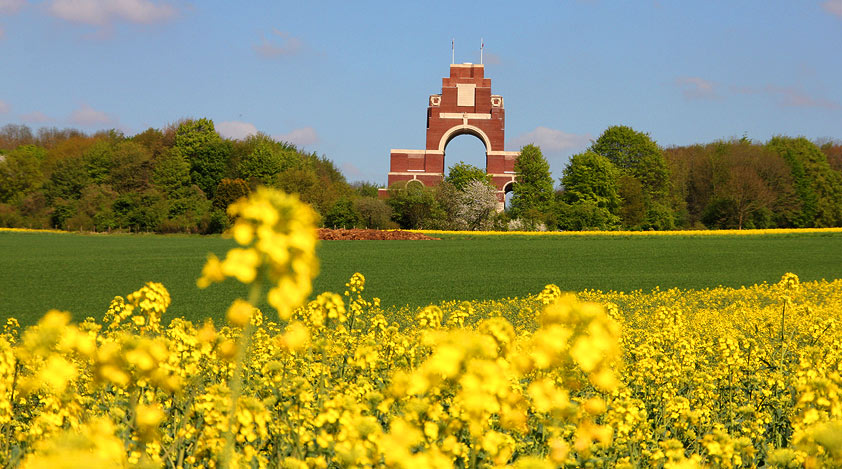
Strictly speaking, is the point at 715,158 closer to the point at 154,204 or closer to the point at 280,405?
the point at 154,204

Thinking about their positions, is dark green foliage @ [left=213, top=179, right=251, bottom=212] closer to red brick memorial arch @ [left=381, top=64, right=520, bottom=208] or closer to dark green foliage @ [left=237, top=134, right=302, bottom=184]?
dark green foliage @ [left=237, top=134, right=302, bottom=184]

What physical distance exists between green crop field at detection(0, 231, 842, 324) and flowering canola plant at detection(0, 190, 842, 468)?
426 inches

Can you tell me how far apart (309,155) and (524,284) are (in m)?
61.4

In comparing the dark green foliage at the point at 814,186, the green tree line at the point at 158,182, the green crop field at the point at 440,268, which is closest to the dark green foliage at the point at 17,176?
the green tree line at the point at 158,182

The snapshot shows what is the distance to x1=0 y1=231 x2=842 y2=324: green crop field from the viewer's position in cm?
1881

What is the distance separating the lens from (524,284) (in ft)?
72.3

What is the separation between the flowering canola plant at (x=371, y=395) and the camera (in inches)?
76.0

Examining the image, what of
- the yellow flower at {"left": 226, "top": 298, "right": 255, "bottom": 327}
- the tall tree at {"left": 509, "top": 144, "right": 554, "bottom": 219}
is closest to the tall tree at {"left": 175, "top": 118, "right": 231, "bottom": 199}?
the tall tree at {"left": 509, "top": 144, "right": 554, "bottom": 219}

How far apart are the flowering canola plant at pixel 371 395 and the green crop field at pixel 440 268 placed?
1082 cm

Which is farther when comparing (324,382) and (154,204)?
(154,204)

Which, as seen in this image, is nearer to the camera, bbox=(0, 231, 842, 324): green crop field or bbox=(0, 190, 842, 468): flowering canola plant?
bbox=(0, 190, 842, 468): flowering canola plant

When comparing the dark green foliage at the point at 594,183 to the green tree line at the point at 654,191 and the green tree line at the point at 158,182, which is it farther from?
the green tree line at the point at 158,182

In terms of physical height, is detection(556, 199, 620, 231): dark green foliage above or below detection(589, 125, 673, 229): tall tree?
below

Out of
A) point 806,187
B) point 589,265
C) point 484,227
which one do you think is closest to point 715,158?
point 806,187
